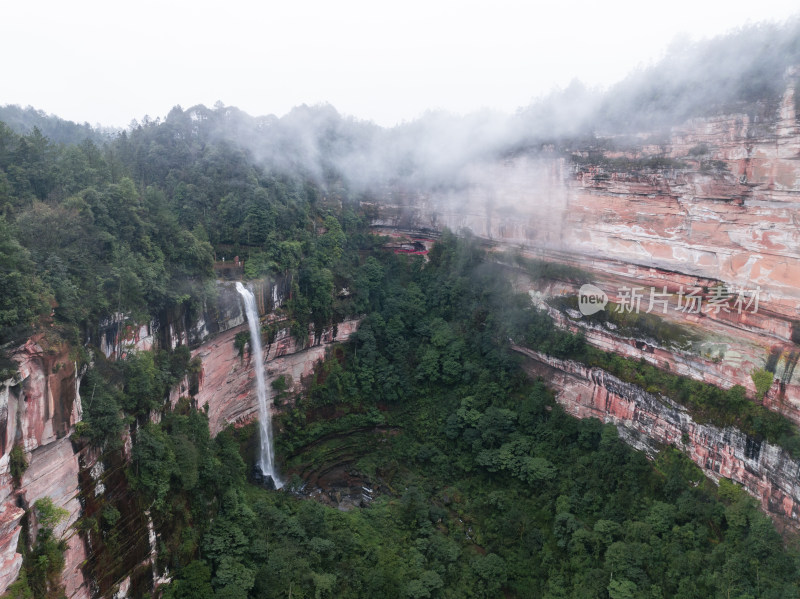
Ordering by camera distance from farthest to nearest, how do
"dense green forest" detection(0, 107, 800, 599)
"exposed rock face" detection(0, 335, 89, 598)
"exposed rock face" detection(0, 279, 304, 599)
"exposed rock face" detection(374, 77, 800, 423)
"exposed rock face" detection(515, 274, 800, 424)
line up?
"exposed rock face" detection(374, 77, 800, 423) → "exposed rock face" detection(515, 274, 800, 424) → "dense green forest" detection(0, 107, 800, 599) → "exposed rock face" detection(0, 279, 304, 599) → "exposed rock face" detection(0, 335, 89, 598)

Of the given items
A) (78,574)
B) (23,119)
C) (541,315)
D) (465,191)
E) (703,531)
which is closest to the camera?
(78,574)

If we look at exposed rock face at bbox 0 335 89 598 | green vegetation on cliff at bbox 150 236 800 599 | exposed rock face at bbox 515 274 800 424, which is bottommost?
green vegetation on cliff at bbox 150 236 800 599

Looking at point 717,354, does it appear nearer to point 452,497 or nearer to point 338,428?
point 452,497

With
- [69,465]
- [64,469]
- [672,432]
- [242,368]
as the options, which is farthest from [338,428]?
[672,432]

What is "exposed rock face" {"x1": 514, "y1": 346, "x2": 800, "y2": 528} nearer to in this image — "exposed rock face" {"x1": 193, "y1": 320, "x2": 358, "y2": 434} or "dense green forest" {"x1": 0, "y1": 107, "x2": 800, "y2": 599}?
"dense green forest" {"x1": 0, "y1": 107, "x2": 800, "y2": 599}

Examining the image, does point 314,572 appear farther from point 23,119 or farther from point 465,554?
point 23,119

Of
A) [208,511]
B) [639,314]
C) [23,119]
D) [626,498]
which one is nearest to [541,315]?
[639,314]

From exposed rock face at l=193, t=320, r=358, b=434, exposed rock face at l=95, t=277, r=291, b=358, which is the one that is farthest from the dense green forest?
exposed rock face at l=193, t=320, r=358, b=434

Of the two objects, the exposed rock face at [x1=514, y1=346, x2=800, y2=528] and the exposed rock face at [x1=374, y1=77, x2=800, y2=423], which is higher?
the exposed rock face at [x1=374, y1=77, x2=800, y2=423]
